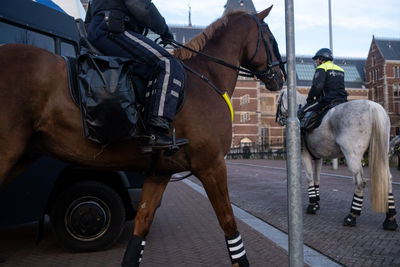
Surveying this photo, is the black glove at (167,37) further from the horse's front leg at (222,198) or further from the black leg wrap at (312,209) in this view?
the black leg wrap at (312,209)

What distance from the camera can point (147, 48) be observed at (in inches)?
116

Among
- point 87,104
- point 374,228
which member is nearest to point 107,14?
point 87,104

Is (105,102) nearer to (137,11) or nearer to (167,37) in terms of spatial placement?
(137,11)

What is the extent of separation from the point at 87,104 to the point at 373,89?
66.7 m

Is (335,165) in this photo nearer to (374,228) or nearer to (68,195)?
(374,228)

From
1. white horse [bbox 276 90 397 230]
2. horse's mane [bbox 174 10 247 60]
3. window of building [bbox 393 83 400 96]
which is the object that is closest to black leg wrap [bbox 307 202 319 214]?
white horse [bbox 276 90 397 230]

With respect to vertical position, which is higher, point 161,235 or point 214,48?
point 214,48

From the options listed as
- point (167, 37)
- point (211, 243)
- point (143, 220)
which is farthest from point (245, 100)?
point (143, 220)

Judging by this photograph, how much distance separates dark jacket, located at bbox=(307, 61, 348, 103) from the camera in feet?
22.3

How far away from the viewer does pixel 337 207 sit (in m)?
7.53

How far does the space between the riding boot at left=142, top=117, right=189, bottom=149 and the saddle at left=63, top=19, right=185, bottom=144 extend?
0.37ft

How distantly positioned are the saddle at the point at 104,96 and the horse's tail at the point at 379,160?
4.14m

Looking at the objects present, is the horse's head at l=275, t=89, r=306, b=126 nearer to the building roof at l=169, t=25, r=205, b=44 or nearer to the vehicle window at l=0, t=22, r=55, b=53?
the vehicle window at l=0, t=22, r=55, b=53

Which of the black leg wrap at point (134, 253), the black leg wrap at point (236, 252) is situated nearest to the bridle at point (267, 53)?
the black leg wrap at point (236, 252)
